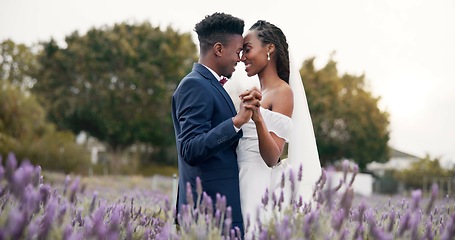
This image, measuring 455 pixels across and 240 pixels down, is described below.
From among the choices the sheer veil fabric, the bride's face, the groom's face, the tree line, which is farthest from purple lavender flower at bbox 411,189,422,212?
the tree line

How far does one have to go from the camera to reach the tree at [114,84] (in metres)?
31.1

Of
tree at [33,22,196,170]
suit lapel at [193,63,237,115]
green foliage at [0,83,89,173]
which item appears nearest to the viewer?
suit lapel at [193,63,237,115]

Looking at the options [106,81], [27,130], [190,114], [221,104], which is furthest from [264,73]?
[106,81]

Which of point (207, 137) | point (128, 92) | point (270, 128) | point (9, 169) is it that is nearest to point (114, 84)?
point (128, 92)

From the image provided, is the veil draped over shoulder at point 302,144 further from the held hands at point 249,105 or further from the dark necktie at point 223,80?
the held hands at point 249,105

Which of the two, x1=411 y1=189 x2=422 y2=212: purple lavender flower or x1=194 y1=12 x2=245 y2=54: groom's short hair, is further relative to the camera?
x1=194 y1=12 x2=245 y2=54: groom's short hair

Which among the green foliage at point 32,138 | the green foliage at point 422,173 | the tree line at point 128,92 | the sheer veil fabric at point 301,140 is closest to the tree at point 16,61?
the tree line at point 128,92

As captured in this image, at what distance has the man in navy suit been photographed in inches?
113

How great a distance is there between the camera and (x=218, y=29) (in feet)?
10.7

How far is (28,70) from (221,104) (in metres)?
33.2

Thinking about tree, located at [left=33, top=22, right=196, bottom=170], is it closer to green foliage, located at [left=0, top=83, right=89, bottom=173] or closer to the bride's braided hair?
green foliage, located at [left=0, top=83, right=89, bottom=173]

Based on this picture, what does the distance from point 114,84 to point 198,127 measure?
96.7 ft

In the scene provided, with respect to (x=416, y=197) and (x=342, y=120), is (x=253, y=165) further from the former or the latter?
(x=342, y=120)

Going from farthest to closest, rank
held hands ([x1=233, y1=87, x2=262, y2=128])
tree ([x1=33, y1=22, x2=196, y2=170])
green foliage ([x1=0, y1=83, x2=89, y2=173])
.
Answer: tree ([x1=33, y1=22, x2=196, y2=170])
green foliage ([x1=0, y1=83, x2=89, y2=173])
held hands ([x1=233, y1=87, x2=262, y2=128])
